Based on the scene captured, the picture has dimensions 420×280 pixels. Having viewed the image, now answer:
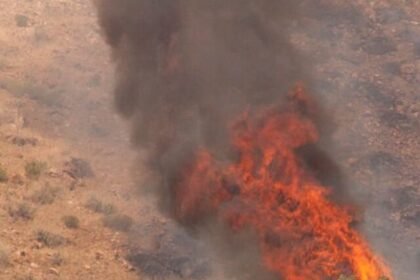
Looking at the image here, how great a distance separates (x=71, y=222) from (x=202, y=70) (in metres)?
6.71

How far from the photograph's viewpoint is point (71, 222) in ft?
63.1

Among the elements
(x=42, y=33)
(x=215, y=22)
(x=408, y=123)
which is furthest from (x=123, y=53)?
(x=42, y=33)

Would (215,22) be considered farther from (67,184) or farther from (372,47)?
(372,47)

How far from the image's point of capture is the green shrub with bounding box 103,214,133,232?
19938mm

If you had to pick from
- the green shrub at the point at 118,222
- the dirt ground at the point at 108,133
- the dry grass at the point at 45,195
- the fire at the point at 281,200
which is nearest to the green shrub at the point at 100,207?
the dirt ground at the point at 108,133

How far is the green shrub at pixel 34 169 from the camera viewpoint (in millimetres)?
21283

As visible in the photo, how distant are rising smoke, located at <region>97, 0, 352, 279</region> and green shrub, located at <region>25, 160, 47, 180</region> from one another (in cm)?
576

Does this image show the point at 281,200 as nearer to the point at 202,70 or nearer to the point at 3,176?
the point at 202,70

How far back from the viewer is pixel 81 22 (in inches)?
1393

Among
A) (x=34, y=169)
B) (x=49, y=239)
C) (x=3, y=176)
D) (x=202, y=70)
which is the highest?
(x=202, y=70)

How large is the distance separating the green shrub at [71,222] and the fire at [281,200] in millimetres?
4470

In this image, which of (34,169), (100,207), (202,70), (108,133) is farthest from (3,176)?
(202,70)

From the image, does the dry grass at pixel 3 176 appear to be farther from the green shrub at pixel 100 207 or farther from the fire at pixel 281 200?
the fire at pixel 281 200

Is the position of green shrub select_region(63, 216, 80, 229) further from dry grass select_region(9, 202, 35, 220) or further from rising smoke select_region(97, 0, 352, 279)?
rising smoke select_region(97, 0, 352, 279)
